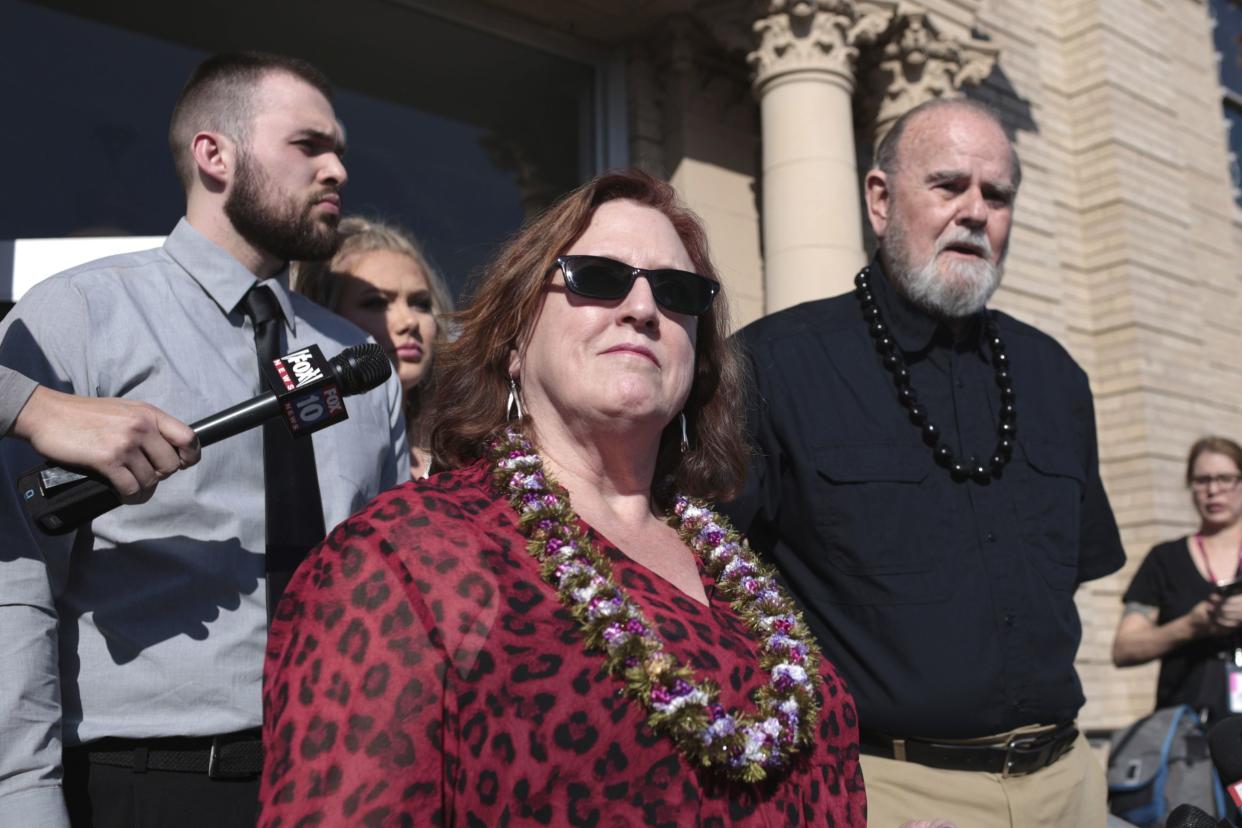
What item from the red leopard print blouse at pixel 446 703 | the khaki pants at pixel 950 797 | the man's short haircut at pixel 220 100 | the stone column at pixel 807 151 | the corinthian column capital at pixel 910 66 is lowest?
the khaki pants at pixel 950 797

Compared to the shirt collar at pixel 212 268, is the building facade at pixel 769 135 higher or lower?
higher

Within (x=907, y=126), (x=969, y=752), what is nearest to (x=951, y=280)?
(x=907, y=126)

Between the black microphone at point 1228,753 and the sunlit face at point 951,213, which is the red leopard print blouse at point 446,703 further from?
the sunlit face at point 951,213

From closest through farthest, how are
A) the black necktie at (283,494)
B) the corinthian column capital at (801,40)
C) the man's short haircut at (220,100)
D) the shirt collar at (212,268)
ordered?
1. the black necktie at (283,494)
2. the shirt collar at (212,268)
3. the man's short haircut at (220,100)
4. the corinthian column capital at (801,40)

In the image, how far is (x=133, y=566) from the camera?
2270 millimetres

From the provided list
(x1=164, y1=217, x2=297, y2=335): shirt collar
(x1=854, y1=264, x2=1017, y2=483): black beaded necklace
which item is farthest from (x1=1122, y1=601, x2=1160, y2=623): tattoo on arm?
(x1=164, y1=217, x2=297, y2=335): shirt collar

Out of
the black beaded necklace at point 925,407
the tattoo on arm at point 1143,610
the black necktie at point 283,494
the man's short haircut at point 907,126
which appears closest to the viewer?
the black necktie at point 283,494

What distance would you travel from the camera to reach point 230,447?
2.42 metres

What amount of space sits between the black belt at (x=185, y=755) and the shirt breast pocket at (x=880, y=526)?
4.63ft

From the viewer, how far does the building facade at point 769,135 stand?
17.5 ft

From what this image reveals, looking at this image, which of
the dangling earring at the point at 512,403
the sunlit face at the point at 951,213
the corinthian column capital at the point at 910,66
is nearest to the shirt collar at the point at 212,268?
the dangling earring at the point at 512,403

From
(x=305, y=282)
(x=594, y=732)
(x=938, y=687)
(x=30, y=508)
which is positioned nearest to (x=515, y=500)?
(x=594, y=732)

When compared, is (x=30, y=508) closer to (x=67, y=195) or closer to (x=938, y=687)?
(x=938, y=687)

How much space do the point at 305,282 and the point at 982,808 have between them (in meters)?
2.74
